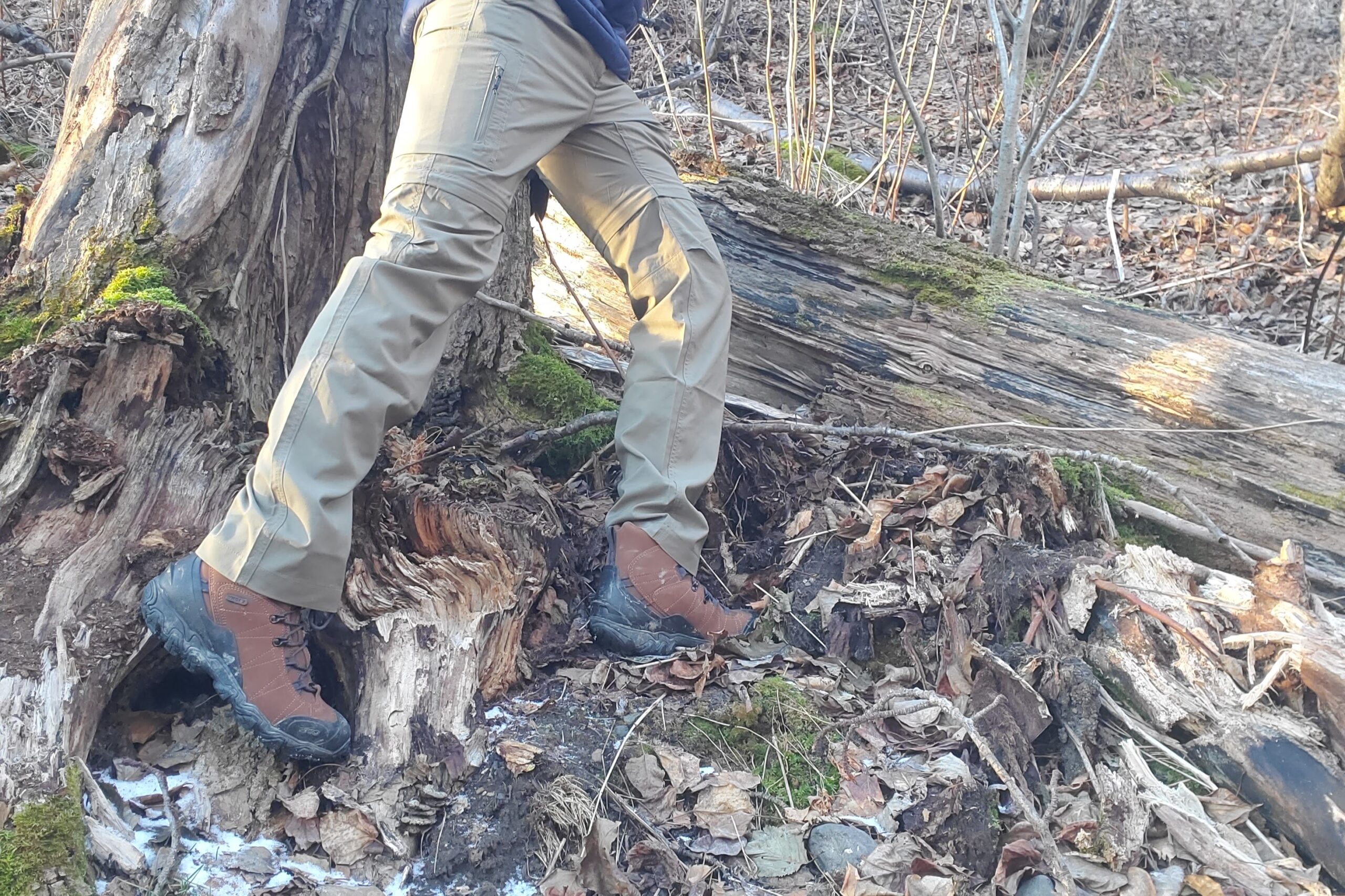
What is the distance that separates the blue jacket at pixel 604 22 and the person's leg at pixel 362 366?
0.04 meters

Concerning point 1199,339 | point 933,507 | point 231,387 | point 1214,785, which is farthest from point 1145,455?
point 231,387

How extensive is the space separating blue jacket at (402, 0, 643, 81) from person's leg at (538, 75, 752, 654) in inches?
4.7

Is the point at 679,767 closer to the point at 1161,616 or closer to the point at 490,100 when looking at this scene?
the point at 1161,616

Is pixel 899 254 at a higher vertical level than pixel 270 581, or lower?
higher

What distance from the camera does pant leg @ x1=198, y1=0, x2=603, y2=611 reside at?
213cm

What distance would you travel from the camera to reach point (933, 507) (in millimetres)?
3010

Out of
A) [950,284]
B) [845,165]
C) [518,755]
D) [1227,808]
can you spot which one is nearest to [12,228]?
[518,755]

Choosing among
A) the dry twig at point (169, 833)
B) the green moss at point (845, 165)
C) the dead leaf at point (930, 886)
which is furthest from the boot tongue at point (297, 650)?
the green moss at point (845, 165)

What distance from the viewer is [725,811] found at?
2.12 metres

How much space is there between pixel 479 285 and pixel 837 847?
1664mm

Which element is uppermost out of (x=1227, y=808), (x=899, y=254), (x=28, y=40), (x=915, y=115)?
(x=915, y=115)

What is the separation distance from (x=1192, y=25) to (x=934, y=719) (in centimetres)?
1118

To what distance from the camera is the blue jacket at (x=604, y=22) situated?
250 centimetres

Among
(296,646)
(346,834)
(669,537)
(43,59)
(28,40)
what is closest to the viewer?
(346,834)
